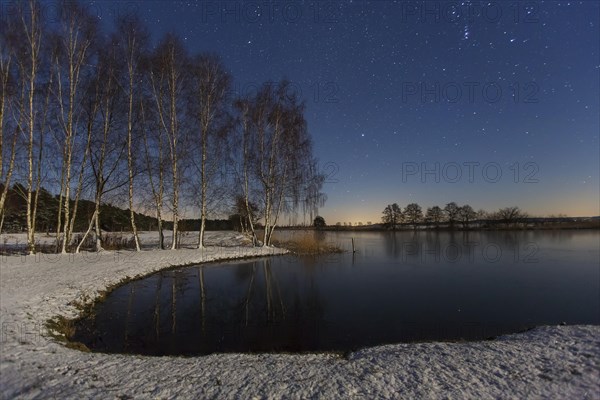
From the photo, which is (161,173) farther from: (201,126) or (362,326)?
(362,326)

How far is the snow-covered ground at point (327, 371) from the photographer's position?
4.44 m

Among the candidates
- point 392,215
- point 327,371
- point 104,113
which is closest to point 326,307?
point 327,371

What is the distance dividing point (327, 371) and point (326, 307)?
5.14m

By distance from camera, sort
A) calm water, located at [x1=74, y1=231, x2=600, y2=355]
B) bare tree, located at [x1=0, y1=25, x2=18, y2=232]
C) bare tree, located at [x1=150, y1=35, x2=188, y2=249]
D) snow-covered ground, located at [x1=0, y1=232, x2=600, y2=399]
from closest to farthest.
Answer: snow-covered ground, located at [x1=0, y1=232, x2=600, y2=399], calm water, located at [x1=74, y1=231, x2=600, y2=355], bare tree, located at [x1=0, y1=25, x2=18, y2=232], bare tree, located at [x1=150, y1=35, x2=188, y2=249]

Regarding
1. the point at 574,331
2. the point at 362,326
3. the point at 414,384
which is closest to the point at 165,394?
the point at 414,384

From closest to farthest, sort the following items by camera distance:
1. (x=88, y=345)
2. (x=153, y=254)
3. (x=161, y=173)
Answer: (x=88, y=345) → (x=153, y=254) → (x=161, y=173)

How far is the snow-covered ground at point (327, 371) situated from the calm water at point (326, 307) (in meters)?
1.06

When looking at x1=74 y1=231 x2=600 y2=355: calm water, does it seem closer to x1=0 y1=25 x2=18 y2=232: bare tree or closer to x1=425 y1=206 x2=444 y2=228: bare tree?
x1=0 y1=25 x2=18 y2=232: bare tree

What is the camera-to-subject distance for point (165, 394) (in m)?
4.50

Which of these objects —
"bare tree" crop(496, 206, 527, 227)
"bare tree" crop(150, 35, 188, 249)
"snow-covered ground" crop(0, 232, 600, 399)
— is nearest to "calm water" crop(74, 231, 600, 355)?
"snow-covered ground" crop(0, 232, 600, 399)

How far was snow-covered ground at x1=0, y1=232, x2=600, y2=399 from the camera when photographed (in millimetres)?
4441

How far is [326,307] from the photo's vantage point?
10344 mm

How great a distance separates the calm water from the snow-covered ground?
3.48 ft

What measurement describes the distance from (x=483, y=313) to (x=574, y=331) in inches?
125
